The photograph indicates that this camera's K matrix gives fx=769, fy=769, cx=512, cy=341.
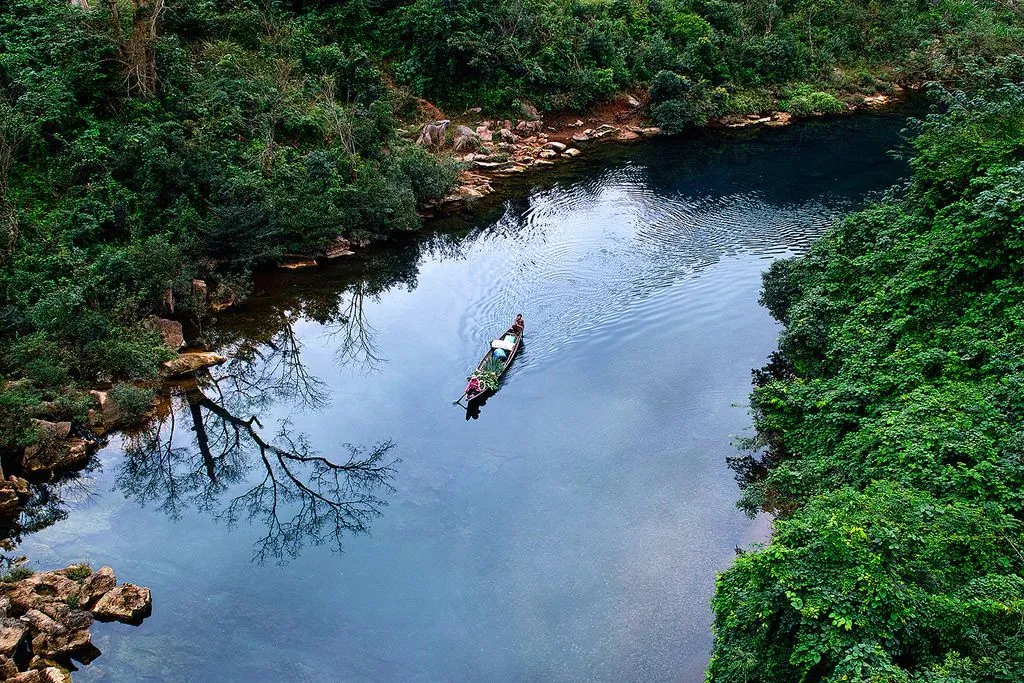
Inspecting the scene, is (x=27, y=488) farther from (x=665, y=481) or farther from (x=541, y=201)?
(x=541, y=201)

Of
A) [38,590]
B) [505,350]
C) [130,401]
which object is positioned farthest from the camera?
[505,350]

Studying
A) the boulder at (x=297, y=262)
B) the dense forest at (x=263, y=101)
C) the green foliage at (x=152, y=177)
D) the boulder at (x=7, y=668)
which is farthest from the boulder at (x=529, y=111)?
the boulder at (x=7, y=668)

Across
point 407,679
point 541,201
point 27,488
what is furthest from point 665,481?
point 541,201

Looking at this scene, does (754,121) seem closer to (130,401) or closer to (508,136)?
(508,136)

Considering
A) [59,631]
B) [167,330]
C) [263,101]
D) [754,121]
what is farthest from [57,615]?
[754,121]

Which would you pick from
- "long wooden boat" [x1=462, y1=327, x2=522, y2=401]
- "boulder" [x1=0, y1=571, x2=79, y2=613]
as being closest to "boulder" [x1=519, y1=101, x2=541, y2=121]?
"long wooden boat" [x1=462, y1=327, x2=522, y2=401]

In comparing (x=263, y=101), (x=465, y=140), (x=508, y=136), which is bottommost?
(x=508, y=136)
